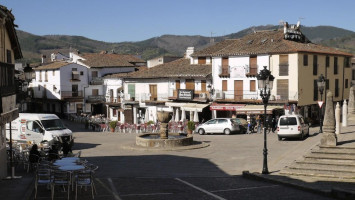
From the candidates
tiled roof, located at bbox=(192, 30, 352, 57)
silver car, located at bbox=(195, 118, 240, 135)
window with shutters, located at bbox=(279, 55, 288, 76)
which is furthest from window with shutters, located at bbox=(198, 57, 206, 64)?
silver car, located at bbox=(195, 118, 240, 135)

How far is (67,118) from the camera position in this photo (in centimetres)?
6875

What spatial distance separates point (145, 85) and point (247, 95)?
576 inches

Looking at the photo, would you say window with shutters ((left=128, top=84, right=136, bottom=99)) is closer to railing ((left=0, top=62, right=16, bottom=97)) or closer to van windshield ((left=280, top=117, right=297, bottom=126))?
van windshield ((left=280, top=117, right=297, bottom=126))

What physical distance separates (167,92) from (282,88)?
14.2 m

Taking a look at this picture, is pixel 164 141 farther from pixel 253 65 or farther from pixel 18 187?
pixel 253 65

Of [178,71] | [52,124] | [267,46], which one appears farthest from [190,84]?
[52,124]

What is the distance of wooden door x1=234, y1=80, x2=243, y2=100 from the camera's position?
1898 inches

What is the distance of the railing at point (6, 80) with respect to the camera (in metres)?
17.7

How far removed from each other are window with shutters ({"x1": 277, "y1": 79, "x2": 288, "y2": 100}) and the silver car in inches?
256

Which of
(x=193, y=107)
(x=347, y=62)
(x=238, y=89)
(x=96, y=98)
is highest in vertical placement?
(x=347, y=62)

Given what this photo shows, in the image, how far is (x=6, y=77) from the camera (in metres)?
18.7

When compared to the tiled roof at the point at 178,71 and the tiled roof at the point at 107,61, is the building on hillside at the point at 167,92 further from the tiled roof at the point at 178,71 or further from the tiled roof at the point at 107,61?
the tiled roof at the point at 107,61

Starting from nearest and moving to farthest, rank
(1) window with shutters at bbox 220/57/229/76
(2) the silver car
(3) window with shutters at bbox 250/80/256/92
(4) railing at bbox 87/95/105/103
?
(2) the silver car < (3) window with shutters at bbox 250/80/256/92 < (1) window with shutters at bbox 220/57/229/76 < (4) railing at bbox 87/95/105/103

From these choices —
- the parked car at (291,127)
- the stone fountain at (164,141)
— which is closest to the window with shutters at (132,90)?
the stone fountain at (164,141)
